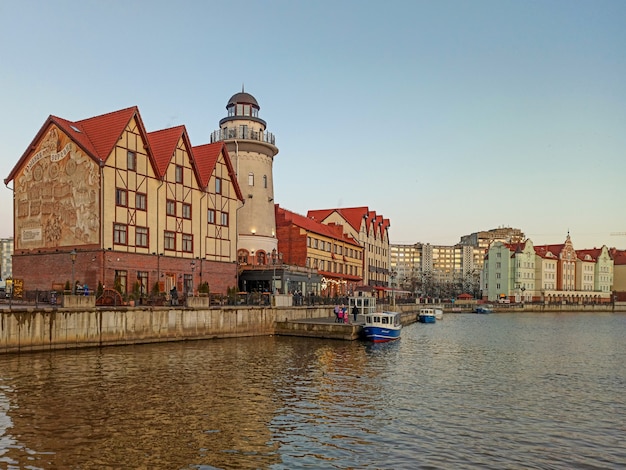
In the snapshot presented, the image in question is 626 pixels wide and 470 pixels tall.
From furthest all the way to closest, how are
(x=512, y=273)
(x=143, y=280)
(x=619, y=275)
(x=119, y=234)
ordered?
1. (x=619, y=275)
2. (x=512, y=273)
3. (x=143, y=280)
4. (x=119, y=234)

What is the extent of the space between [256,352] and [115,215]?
62.6 ft

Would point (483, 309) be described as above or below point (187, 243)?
below

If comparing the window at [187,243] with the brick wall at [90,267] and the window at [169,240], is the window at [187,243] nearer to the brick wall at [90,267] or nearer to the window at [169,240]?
the brick wall at [90,267]

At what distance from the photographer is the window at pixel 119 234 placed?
50.3 m

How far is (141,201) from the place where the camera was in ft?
177

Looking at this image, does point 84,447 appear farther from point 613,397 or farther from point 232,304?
point 232,304

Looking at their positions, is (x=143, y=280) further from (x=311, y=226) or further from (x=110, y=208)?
(x=311, y=226)

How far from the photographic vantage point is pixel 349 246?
342 ft

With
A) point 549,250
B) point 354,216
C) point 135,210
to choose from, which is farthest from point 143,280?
point 549,250

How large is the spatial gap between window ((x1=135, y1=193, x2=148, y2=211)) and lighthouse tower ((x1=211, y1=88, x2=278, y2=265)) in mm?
18571

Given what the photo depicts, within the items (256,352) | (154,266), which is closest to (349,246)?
(154,266)

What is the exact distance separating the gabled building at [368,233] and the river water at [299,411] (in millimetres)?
71243

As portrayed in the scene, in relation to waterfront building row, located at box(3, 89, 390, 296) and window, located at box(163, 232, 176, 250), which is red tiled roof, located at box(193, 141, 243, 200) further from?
window, located at box(163, 232, 176, 250)

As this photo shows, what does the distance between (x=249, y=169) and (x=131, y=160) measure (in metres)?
21.4
